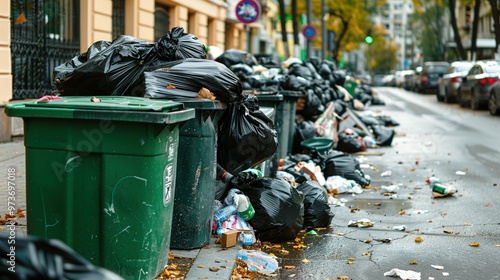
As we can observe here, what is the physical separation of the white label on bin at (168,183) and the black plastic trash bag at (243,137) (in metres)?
1.40

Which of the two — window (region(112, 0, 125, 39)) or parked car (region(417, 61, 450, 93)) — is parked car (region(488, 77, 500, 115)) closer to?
window (region(112, 0, 125, 39))

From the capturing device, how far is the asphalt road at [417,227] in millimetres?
5566

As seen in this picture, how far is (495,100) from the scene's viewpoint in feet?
71.3

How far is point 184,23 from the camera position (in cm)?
2370

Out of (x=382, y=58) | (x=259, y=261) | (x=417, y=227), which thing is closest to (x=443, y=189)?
(x=417, y=227)

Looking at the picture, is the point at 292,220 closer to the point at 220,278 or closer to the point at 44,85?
the point at 220,278

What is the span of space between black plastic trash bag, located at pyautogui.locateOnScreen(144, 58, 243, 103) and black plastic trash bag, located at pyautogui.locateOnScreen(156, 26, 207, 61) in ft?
0.94

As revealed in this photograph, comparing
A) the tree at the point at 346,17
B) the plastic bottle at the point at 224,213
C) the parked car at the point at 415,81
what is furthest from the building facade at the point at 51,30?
the tree at the point at 346,17

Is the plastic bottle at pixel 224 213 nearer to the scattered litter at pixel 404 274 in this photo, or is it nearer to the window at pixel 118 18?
the scattered litter at pixel 404 274

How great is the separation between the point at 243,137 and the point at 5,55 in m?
6.81

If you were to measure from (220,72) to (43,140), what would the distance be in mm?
1578

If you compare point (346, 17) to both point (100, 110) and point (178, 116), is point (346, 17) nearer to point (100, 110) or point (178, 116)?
point (178, 116)

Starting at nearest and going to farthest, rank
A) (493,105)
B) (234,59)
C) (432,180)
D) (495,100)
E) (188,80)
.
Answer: (188,80)
(432,180)
(234,59)
(495,100)
(493,105)

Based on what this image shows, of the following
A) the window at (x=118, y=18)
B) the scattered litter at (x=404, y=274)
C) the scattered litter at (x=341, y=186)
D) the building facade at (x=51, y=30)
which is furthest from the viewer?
the window at (x=118, y=18)
